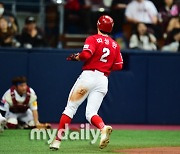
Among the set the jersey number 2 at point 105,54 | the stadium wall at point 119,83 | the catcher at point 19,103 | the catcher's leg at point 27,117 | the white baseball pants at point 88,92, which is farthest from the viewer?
the stadium wall at point 119,83

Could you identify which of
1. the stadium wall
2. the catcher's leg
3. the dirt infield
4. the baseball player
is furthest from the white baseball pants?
the stadium wall

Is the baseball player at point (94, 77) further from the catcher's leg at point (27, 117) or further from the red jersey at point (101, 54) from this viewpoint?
the catcher's leg at point (27, 117)

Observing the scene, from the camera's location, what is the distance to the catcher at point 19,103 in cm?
1259

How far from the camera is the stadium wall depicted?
14062 millimetres

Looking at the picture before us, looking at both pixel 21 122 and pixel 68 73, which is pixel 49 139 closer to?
pixel 21 122

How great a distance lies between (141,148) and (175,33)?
248 inches

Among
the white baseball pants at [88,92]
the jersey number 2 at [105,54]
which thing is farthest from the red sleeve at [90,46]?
the white baseball pants at [88,92]

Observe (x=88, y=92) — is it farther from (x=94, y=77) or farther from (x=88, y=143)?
(x=88, y=143)

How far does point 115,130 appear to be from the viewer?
13000 mm

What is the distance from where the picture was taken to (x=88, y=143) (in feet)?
33.2

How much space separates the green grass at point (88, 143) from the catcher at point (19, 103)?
0.65 meters

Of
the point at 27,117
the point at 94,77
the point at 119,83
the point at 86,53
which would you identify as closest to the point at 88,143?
the point at 94,77

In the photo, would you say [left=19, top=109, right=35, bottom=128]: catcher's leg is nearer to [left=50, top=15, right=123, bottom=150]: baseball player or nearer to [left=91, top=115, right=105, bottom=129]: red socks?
[left=50, top=15, right=123, bottom=150]: baseball player

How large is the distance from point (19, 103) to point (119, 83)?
2745 millimetres
